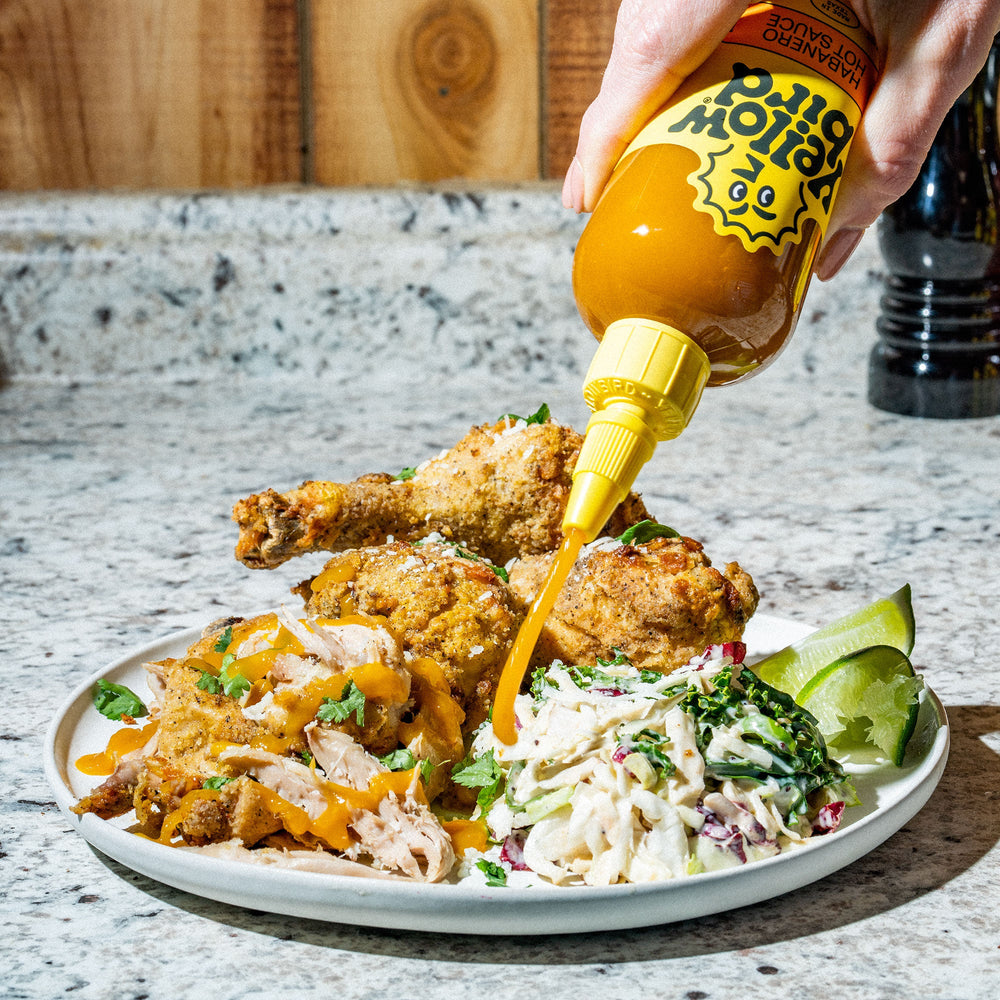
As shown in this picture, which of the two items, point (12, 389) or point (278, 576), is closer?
point (278, 576)

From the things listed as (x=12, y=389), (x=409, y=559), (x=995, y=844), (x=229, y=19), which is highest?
(x=229, y=19)

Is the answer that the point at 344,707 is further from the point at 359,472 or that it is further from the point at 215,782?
the point at 359,472

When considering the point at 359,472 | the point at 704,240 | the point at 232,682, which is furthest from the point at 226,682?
the point at 359,472

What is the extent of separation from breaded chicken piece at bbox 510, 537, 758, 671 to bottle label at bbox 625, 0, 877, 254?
0.29m

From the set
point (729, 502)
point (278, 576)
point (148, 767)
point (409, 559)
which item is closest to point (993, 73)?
point (729, 502)

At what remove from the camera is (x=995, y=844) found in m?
1.02

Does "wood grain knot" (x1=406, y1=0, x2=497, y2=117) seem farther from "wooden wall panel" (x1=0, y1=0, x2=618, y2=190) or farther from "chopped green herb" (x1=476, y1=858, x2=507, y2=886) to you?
"chopped green herb" (x1=476, y1=858, x2=507, y2=886)

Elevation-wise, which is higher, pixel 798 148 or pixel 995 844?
pixel 798 148

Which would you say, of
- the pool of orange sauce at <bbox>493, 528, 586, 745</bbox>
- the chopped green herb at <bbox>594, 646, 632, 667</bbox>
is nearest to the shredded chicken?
the pool of orange sauce at <bbox>493, 528, 586, 745</bbox>

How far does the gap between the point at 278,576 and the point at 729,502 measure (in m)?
0.70

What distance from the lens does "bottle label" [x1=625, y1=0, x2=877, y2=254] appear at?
0.99m

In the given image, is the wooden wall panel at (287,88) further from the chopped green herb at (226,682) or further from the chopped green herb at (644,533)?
the chopped green herb at (226,682)

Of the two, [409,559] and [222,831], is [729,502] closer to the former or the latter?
[409,559]

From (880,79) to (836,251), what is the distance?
0.56ft
